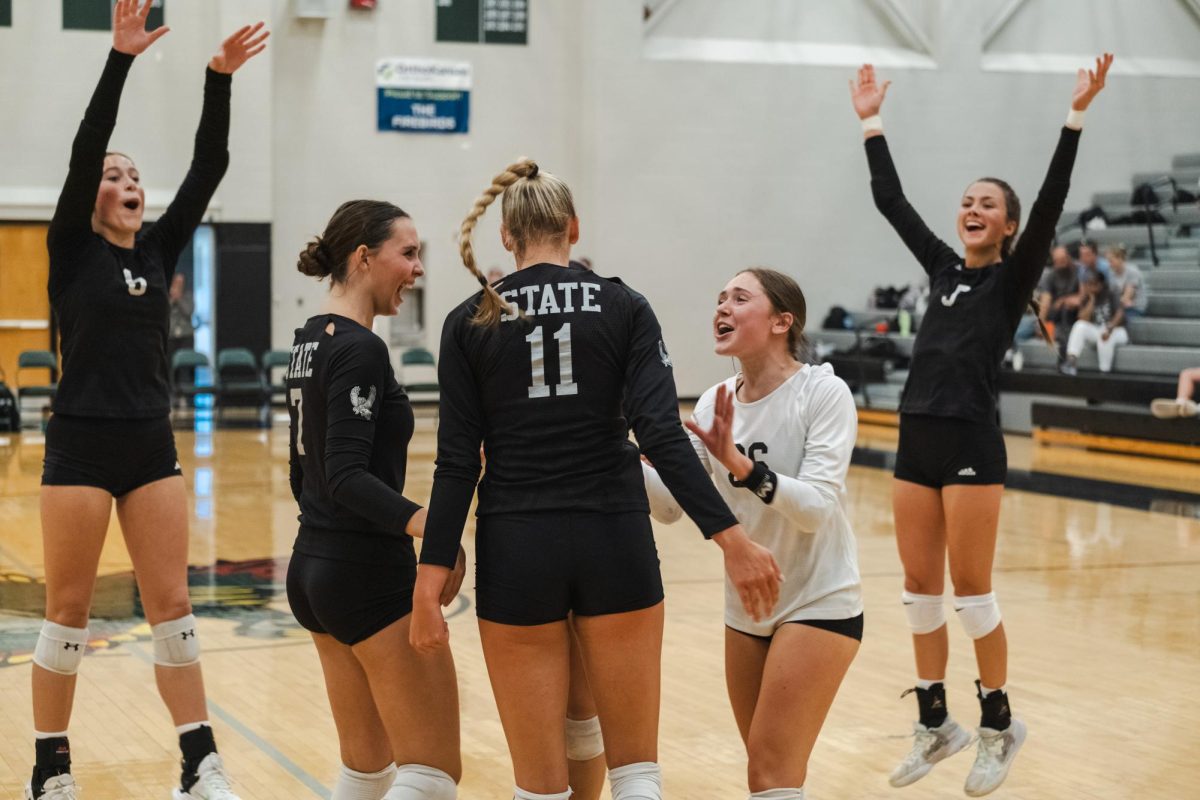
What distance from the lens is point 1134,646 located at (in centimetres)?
682

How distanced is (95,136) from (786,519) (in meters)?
2.12

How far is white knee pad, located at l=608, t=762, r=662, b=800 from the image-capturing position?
312 centimetres

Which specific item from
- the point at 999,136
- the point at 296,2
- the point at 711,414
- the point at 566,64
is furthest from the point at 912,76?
the point at 711,414

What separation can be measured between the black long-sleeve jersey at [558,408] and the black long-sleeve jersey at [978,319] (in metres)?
2.02

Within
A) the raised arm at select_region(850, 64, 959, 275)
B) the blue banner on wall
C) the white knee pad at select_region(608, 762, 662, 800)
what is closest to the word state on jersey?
the white knee pad at select_region(608, 762, 662, 800)

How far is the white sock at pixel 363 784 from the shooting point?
11.1 ft

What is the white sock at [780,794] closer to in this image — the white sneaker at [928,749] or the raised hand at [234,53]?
the white sneaker at [928,749]

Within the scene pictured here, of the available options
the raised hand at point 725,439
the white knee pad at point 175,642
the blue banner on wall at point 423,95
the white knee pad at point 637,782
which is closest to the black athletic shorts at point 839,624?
the raised hand at point 725,439

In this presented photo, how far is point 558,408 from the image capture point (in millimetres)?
3047

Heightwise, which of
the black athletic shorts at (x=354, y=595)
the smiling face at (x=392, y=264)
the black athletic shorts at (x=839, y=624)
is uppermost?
the smiling face at (x=392, y=264)

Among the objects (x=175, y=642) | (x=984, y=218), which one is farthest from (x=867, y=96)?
(x=175, y=642)

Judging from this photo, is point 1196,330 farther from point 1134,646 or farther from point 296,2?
point 296,2

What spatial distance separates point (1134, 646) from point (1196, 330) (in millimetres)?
10689

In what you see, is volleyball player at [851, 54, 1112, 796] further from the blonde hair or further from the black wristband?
the blonde hair
